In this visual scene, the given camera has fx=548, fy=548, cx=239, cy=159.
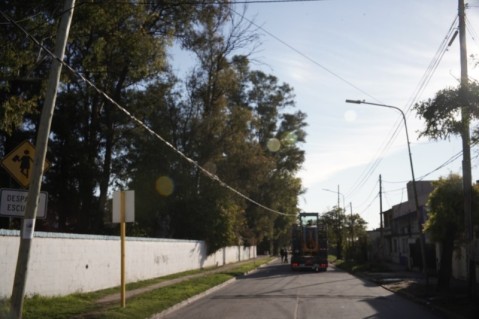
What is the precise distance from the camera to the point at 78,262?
17766mm

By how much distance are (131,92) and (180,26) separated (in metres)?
10.1

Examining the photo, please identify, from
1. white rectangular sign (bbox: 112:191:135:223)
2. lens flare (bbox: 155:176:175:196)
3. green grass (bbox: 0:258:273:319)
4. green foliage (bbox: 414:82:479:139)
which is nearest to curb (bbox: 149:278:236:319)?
green grass (bbox: 0:258:273:319)

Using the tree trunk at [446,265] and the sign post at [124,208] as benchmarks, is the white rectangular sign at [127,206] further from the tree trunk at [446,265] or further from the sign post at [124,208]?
the tree trunk at [446,265]

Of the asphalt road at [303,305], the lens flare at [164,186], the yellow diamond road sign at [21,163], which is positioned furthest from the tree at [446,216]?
the lens flare at [164,186]

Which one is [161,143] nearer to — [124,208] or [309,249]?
[309,249]

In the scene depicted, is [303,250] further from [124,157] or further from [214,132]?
[124,157]

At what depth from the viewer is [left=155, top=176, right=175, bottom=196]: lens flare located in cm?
3966

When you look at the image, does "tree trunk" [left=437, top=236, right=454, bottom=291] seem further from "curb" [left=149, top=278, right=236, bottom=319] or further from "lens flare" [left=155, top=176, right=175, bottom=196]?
"lens flare" [left=155, top=176, right=175, bottom=196]

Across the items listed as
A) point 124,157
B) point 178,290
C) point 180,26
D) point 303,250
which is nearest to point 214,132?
point 124,157

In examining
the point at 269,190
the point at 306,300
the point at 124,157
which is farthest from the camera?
the point at 269,190

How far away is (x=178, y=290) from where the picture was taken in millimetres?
19500

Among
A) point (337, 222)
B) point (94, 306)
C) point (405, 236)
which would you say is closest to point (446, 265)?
point (94, 306)

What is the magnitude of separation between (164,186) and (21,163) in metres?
29.4

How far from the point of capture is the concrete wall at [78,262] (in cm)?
1373
